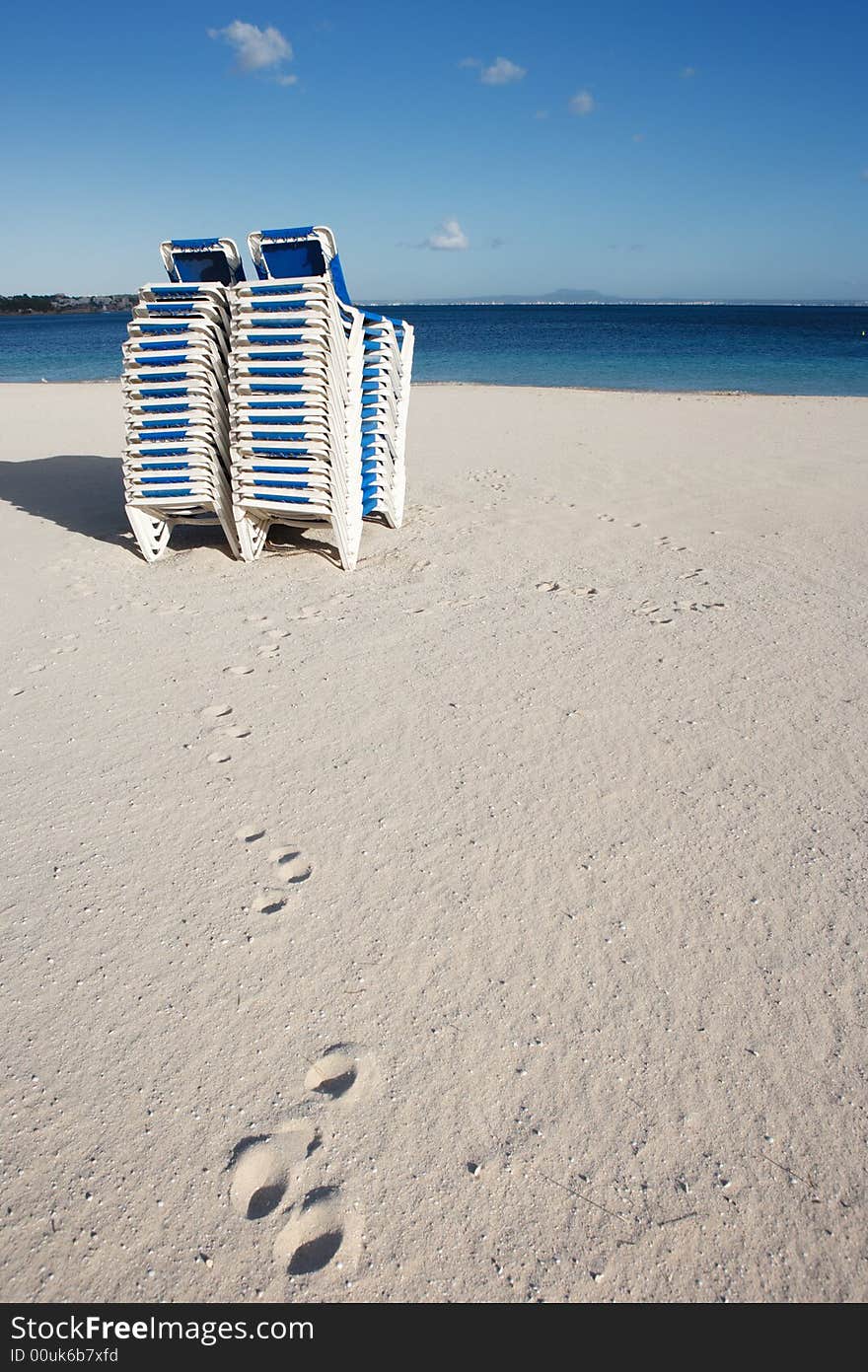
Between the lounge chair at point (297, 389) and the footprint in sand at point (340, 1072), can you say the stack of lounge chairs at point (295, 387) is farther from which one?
the footprint in sand at point (340, 1072)

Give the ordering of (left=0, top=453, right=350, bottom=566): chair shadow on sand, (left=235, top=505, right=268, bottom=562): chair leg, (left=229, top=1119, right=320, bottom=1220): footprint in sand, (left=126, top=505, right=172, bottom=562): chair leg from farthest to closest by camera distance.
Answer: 1. (left=0, top=453, right=350, bottom=566): chair shadow on sand
2. (left=126, top=505, right=172, bottom=562): chair leg
3. (left=235, top=505, right=268, bottom=562): chair leg
4. (left=229, top=1119, right=320, bottom=1220): footprint in sand

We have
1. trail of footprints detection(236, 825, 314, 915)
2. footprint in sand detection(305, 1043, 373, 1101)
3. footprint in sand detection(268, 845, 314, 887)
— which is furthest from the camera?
footprint in sand detection(268, 845, 314, 887)

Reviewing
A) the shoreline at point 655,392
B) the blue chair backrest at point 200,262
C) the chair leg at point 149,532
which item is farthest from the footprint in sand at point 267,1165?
the shoreline at point 655,392

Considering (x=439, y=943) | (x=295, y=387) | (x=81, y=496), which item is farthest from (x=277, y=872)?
(x=81, y=496)

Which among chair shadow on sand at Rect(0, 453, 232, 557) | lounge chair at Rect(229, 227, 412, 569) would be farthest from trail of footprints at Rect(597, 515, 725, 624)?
chair shadow on sand at Rect(0, 453, 232, 557)

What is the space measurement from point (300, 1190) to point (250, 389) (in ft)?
16.2

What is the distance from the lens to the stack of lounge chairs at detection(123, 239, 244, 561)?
552 centimetres

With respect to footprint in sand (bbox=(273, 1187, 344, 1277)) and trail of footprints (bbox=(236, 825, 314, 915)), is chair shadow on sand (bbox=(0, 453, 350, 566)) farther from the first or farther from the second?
footprint in sand (bbox=(273, 1187, 344, 1277))

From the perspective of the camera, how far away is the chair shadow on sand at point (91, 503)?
22.1 feet

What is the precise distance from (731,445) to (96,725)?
9.62m

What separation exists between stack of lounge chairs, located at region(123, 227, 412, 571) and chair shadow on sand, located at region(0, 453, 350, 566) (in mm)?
665

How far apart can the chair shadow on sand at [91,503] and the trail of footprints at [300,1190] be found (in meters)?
4.60

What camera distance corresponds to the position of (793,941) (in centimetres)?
262

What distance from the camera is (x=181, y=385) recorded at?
18.1ft
